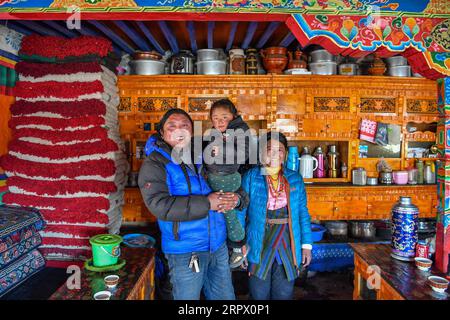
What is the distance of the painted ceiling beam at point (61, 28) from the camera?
2.89 m

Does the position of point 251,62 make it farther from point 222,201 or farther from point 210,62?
point 222,201

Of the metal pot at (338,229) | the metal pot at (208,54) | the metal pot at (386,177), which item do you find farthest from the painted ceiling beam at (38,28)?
the metal pot at (386,177)

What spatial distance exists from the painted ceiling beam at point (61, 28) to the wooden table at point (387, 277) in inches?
137

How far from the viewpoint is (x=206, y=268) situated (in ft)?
6.33

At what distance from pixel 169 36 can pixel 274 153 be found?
2014 mm

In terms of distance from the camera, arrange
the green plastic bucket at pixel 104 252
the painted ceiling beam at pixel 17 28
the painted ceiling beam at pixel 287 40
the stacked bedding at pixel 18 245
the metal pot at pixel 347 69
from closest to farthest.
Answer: the green plastic bucket at pixel 104 252 < the stacked bedding at pixel 18 245 < the painted ceiling beam at pixel 17 28 < the painted ceiling beam at pixel 287 40 < the metal pot at pixel 347 69

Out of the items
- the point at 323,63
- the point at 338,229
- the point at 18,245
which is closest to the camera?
the point at 18,245

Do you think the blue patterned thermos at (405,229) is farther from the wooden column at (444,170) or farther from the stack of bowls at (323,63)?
the stack of bowls at (323,63)

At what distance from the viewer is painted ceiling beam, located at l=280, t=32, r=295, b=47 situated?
3.40 meters

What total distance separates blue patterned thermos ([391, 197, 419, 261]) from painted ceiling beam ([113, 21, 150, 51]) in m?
2.94

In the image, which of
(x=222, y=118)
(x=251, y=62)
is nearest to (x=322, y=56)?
(x=251, y=62)

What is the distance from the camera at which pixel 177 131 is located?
1915mm

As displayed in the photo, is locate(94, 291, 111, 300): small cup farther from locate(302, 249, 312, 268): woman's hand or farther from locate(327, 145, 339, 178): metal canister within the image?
locate(327, 145, 339, 178): metal canister
